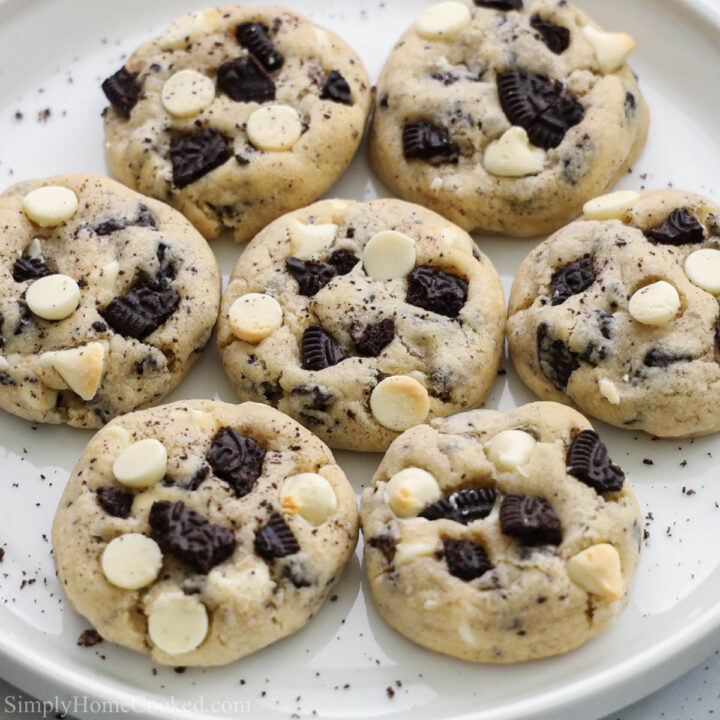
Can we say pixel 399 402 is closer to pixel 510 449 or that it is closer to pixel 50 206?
pixel 510 449

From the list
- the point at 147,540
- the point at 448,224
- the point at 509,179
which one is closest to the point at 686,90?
the point at 509,179

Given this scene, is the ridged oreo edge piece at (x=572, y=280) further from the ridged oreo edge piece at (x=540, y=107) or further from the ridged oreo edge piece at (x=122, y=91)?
the ridged oreo edge piece at (x=122, y=91)

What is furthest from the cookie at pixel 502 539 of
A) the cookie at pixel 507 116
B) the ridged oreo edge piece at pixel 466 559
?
the cookie at pixel 507 116

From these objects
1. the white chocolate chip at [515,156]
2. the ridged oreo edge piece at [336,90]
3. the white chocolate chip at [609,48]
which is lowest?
the ridged oreo edge piece at [336,90]

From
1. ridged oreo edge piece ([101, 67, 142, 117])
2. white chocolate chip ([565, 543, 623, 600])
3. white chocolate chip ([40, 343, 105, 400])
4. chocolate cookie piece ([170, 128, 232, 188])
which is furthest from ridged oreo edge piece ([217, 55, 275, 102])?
white chocolate chip ([565, 543, 623, 600])

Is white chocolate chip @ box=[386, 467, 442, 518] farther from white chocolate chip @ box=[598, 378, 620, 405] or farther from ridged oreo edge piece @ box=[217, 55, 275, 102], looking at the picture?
ridged oreo edge piece @ box=[217, 55, 275, 102]

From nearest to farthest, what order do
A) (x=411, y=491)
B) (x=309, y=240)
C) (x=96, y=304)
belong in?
(x=411, y=491) → (x=96, y=304) → (x=309, y=240)

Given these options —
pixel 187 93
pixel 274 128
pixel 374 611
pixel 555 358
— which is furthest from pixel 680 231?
pixel 187 93

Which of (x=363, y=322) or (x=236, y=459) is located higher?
(x=363, y=322)
